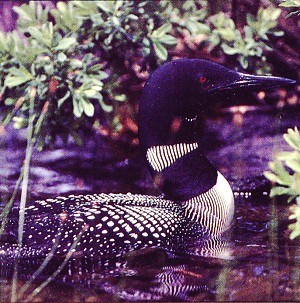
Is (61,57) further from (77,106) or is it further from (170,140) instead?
(170,140)

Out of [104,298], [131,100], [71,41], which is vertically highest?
[71,41]

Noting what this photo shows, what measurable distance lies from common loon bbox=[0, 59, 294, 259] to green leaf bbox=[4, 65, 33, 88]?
1.74 ft

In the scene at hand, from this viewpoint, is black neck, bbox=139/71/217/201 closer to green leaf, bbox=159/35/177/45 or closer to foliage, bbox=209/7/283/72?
green leaf, bbox=159/35/177/45

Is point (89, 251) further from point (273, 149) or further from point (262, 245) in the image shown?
point (273, 149)

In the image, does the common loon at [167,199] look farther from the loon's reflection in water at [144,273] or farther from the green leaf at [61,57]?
the green leaf at [61,57]

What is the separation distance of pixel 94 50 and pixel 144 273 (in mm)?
1346

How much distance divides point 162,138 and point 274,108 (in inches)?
44.1

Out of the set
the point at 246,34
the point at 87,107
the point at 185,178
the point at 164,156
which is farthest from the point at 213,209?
the point at 246,34

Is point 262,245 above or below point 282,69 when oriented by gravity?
below

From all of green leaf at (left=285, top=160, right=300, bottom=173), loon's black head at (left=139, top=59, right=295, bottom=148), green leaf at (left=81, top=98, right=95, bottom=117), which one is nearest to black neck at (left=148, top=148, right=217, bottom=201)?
loon's black head at (left=139, top=59, right=295, bottom=148)

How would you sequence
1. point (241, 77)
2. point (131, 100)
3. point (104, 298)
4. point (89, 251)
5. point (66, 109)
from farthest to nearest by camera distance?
point (131, 100)
point (66, 109)
point (241, 77)
point (89, 251)
point (104, 298)

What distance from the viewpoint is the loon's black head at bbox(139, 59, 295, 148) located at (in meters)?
2.88

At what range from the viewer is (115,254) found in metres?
2.62

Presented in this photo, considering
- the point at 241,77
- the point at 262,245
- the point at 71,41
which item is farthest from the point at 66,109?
the point at 262,245
